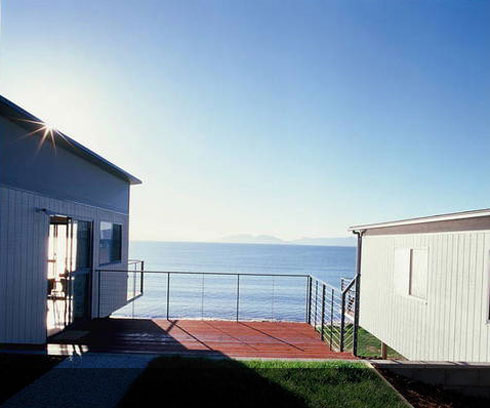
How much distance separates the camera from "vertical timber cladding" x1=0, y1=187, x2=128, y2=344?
434 cm

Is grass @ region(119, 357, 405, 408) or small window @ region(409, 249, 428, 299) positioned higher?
small window @ region(409, 249, 428, 299)

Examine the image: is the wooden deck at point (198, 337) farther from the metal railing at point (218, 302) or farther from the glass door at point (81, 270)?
the metal railing at point (218, 302)

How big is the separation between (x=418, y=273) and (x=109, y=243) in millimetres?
6401

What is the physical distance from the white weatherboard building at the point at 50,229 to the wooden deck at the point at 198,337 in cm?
65

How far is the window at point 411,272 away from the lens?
640 centimetres

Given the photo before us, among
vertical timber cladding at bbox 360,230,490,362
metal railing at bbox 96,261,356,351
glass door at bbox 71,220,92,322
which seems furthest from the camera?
metal railing at bbox 96,261,356,351

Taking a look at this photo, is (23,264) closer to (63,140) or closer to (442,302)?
(63,140)

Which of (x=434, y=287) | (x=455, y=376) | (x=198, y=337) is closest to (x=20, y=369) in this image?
(x=198, y=337)

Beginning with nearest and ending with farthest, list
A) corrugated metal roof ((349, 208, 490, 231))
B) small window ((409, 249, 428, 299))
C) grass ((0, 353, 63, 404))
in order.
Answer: grass ((0, 353, 63, 404)) → corrugated metal roof ((349, 208, 490, 231)) → small window ((409, 249, 428, 299))

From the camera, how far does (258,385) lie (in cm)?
307

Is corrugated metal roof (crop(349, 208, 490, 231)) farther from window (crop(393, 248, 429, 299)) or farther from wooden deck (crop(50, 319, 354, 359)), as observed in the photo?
wooden deck (crop(50, 319, 354, 359))

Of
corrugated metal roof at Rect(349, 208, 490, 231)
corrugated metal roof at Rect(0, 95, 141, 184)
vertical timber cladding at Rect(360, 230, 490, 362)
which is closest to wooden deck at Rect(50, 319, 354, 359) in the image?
vertical timber cladding at Rect(360, 230, 490, 362)

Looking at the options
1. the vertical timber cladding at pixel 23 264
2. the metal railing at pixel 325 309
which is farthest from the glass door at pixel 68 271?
the metal railing at pixel 325 309

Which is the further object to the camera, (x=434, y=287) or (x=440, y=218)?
A: (x=434, y=287)
